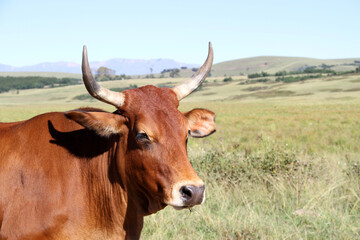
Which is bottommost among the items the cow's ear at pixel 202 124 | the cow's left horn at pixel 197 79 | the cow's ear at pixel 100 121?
the cow's ear at pixel 202 124

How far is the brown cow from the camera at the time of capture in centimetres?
380

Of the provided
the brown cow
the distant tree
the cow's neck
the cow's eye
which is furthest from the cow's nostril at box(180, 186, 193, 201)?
the distant tree

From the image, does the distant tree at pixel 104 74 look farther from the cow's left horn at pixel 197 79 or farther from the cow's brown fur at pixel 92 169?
the cow's brown fur at pixel 92 169

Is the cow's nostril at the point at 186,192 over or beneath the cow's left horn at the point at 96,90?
beneath

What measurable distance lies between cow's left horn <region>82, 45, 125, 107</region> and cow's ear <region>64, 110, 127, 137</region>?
0.50 ft

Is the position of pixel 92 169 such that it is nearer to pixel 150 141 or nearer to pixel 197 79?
pixel 150 141

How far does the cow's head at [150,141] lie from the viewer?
3.69 meters

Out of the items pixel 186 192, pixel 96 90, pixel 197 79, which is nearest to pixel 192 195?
pixel 186 192

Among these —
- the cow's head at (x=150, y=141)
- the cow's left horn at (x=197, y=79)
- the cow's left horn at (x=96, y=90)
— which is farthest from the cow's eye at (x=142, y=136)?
the cow's left horn at (x=197, y=79)

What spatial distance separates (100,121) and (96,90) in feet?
0.98

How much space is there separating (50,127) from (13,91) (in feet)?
545

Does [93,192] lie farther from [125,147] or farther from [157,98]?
[157,98]

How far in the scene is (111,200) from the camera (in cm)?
422

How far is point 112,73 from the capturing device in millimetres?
189000
